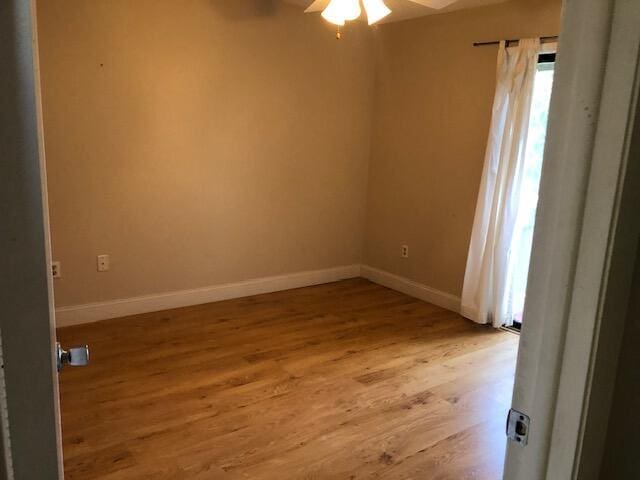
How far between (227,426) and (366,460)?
67cm

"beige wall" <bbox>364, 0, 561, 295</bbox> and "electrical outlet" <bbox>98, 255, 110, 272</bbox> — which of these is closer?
"electrical outlet" <bbox>98, 255, 110, 272</bbox>

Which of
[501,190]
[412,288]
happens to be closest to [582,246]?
[501,190]

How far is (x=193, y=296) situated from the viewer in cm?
405

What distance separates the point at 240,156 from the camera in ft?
13.4

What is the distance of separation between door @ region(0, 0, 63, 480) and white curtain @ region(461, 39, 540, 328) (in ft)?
10.7

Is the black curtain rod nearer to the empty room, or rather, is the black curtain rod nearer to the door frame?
the empty room

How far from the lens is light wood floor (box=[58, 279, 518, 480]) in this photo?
221 centimetres

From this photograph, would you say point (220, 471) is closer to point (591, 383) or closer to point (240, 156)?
point (591, 383)

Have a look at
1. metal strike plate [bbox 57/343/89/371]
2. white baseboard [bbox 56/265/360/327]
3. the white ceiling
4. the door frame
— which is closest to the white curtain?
the white ceiling

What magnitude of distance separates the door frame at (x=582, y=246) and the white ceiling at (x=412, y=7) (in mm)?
3291

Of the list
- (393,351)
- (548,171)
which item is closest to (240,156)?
(393,351)

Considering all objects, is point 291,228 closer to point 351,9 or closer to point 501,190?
point 501,190

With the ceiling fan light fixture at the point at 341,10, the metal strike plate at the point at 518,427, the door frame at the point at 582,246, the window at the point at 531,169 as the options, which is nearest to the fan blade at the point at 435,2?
the ceiling fan light fixture at the point at 341,10

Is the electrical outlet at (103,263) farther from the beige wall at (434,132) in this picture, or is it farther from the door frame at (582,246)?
the door frame at (582,246)
